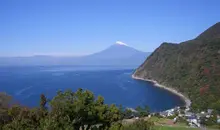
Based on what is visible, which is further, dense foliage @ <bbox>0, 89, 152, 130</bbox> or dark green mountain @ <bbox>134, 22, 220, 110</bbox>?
dark green mountain @ <bbox>134, 22, 220, 110</bbox>

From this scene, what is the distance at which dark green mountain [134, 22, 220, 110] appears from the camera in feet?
153

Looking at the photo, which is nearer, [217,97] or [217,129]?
[217,129]

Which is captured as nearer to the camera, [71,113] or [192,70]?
[71,113]

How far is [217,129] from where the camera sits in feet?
81.6

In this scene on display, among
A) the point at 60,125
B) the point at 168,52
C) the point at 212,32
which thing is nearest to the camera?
the point at 60,125

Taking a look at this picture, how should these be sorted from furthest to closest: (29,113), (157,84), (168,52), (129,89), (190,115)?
(168,52)
(157,84)
(129,89)
(190,115)
(29,113)

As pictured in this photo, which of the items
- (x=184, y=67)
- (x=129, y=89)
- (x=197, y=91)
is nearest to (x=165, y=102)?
(x=197, y=91)

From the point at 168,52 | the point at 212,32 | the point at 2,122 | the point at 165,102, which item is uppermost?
the point at 212,32

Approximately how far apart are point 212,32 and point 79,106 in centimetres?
9048

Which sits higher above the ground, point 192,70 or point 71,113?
point 192,70

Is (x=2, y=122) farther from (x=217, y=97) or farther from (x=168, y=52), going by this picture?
(x=168, y=52)

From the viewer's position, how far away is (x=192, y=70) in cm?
6072

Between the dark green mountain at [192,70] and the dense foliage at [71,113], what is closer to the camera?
the dense foliage at [71,113]

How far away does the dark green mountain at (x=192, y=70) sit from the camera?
153ft
